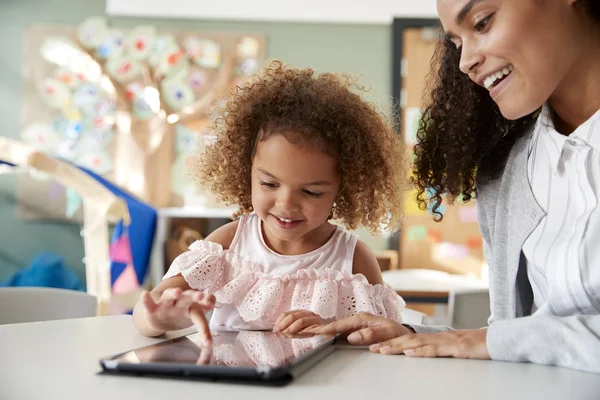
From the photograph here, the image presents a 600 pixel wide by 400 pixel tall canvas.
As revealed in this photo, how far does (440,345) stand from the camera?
79 cm

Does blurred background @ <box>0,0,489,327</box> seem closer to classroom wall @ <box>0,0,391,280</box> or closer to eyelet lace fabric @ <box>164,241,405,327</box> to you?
classroom wall @ <box>0,0,391,280</box>

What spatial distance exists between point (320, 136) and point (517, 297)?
444 mm

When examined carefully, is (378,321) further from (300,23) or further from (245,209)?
(300,23)

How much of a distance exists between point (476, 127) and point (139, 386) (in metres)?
0.86

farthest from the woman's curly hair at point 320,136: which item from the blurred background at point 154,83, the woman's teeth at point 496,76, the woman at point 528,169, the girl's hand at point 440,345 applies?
the blurred background at point 154,83

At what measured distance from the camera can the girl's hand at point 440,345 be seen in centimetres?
78

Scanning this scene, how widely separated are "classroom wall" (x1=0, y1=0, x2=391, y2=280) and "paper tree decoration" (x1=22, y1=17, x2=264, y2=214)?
0.35 ft

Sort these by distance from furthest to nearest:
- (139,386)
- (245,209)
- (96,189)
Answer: (96,189), (245,209), (139,386)

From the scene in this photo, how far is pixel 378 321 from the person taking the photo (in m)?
0.92

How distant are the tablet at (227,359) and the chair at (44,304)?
0.72 meters

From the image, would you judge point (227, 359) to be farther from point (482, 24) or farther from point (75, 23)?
point (75, 23)

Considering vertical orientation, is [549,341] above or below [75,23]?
below

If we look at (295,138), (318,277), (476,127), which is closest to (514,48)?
(476,127)

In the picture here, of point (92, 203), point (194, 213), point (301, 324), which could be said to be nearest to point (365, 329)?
point (301, 324)
